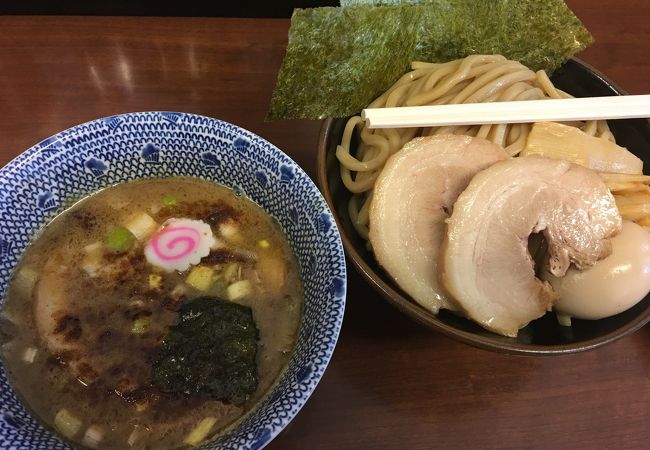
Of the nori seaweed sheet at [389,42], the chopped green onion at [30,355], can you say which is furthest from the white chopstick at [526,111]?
the chopped green onion at [30,355]

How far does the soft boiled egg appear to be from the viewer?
1171 mm

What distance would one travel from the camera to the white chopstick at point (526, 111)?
1.44 m

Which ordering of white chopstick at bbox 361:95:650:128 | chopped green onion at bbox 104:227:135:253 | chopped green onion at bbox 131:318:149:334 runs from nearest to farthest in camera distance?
chopped green onion at bbox 131:318:149:334 < chopped green onion at bbox 104:227:135:253 < white chopstick at bbox 361:95:650:128

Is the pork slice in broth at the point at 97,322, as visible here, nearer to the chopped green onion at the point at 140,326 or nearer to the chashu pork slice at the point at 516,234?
the chopped green onion at the point at 140,326

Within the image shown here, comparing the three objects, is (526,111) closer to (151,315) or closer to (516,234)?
(516,234)

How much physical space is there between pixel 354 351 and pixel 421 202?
15.7 inches

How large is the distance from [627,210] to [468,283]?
1.70 feet

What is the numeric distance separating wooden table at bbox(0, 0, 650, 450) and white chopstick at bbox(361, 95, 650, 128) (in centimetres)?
35

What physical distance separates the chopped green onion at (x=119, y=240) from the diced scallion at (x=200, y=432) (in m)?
0.44

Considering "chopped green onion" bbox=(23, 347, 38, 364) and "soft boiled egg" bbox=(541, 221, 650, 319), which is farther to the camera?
"soft boiled egg" bbox=(541, 221, 650, 319)

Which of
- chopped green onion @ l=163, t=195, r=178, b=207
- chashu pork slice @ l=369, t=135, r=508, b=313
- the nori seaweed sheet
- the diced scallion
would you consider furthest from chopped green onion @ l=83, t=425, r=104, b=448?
the nori seaweed sheet

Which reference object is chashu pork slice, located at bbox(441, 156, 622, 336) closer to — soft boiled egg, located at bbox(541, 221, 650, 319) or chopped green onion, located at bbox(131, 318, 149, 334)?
soft boiled egg, located at bbox(541, 221, 650, 319)

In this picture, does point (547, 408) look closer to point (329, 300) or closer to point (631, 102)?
point (329, 300)

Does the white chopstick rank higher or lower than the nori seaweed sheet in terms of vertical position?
lower
